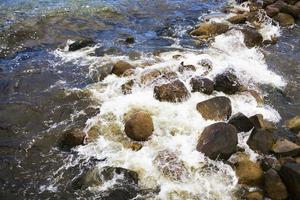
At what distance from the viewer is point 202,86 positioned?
8.68 metres

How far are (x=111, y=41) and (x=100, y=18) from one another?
6.87 ft

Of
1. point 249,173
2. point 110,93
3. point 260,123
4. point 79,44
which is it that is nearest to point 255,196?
point 249,173

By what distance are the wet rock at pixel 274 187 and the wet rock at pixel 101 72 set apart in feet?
15.4

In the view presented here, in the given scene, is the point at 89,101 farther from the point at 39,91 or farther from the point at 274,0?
the point at 274,0

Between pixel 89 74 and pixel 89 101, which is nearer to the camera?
pixel 89 101

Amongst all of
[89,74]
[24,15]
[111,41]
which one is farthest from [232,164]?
[24,15]

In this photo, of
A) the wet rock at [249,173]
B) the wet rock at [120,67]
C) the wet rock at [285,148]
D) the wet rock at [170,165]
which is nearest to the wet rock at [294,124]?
the wet rock at [285,148]

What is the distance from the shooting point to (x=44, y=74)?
31.3 feet

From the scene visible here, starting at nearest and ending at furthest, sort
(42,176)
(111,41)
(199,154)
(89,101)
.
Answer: (42,176) → (199,154) → (89,101) → (111,41)

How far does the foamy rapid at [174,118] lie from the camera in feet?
21.0

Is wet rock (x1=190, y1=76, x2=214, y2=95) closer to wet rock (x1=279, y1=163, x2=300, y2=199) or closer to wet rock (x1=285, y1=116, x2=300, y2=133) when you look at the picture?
wet rock (x1=285, y1=116, x2=300, y2=133)

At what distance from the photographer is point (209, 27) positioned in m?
12.1

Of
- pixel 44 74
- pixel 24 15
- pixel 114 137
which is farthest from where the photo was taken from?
pixel 24 15

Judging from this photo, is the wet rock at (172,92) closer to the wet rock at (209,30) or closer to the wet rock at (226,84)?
the wet rock at (226,84)
